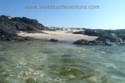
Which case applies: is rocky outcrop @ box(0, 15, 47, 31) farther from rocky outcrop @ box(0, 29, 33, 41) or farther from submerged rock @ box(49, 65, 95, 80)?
submerged rock @ box(49, 65, 95, 80)

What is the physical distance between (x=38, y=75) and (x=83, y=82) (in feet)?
7.73

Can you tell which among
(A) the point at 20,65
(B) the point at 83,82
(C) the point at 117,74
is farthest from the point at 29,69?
(C) the point at 117,74

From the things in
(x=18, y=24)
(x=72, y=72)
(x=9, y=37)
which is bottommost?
(x=72, y=72)

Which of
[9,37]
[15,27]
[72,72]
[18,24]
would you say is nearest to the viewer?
[72,72]

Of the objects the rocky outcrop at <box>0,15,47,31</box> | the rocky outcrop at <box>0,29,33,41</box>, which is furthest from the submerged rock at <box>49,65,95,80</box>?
the rocky outcrop at <box>0,15,47,31</box>

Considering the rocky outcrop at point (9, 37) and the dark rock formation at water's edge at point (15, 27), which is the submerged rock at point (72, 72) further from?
the dark rock formation at water's edge at point (15, 27)

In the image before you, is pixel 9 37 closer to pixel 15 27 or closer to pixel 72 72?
pixel 15 27

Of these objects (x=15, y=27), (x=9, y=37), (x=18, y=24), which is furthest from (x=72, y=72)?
(x=18, y=24)

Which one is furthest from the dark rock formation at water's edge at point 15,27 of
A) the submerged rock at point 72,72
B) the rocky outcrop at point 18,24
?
the submerged rock at point 72,72

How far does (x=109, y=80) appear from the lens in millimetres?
11305

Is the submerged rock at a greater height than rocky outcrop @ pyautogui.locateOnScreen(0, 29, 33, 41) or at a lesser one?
lesser

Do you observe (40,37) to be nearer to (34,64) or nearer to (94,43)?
(94,43)

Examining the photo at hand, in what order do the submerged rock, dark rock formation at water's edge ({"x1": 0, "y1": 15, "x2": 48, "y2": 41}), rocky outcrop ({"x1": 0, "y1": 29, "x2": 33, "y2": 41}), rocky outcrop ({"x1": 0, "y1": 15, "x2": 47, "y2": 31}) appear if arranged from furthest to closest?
rocky outcrop ({"x1": 0, "y1": 15, "x2": 47, "y2": 31}), dark rock formation at water's edge ({"x1": 0, "y1": 15, "x2": 48, "y2": 41}), rocky outcrop ({"x1": 0, "y1": 29, "x2": 33, "y2": 41}), the submerged rock

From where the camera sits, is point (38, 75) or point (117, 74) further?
point (117, 74)
